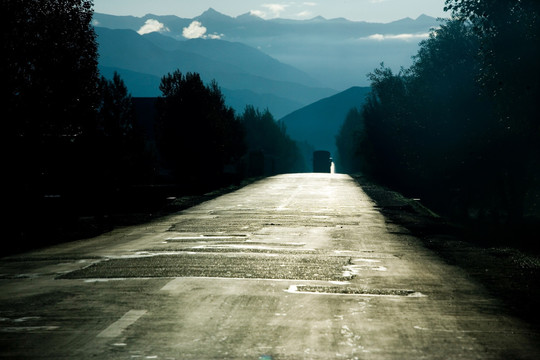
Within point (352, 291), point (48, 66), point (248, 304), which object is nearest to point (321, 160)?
point (48, 66)

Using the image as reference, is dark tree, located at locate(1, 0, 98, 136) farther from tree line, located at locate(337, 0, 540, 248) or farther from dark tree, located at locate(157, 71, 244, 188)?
dark tree, located at locate(157, 71, 244, 188)

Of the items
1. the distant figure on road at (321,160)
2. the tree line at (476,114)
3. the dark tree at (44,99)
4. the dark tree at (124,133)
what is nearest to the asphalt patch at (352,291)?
the tree line at (476,114)

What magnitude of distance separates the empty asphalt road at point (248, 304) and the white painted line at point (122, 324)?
0.06 ft

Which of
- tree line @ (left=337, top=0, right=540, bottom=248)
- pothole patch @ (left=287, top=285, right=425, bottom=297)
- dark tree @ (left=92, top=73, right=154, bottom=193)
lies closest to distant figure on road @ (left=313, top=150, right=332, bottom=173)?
tree line @ (left=337, top=0, right=540, bottom=248)

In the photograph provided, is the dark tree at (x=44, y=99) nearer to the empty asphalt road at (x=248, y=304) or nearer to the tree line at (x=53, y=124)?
the tree line at (x=53, y=124)

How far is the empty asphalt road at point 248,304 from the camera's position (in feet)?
19.6

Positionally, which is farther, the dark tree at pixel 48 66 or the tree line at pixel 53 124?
the dark tree at pixel 48 66

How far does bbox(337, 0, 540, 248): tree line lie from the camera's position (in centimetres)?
1917

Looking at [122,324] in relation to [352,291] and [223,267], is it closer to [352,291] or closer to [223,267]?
[352,291]

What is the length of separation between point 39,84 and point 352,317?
20.0 metres

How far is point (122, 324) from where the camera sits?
684cm

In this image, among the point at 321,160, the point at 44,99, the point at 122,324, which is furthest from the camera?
the point at 321,160

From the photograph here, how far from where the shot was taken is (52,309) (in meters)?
7.64

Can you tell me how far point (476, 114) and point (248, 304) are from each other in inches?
1329
